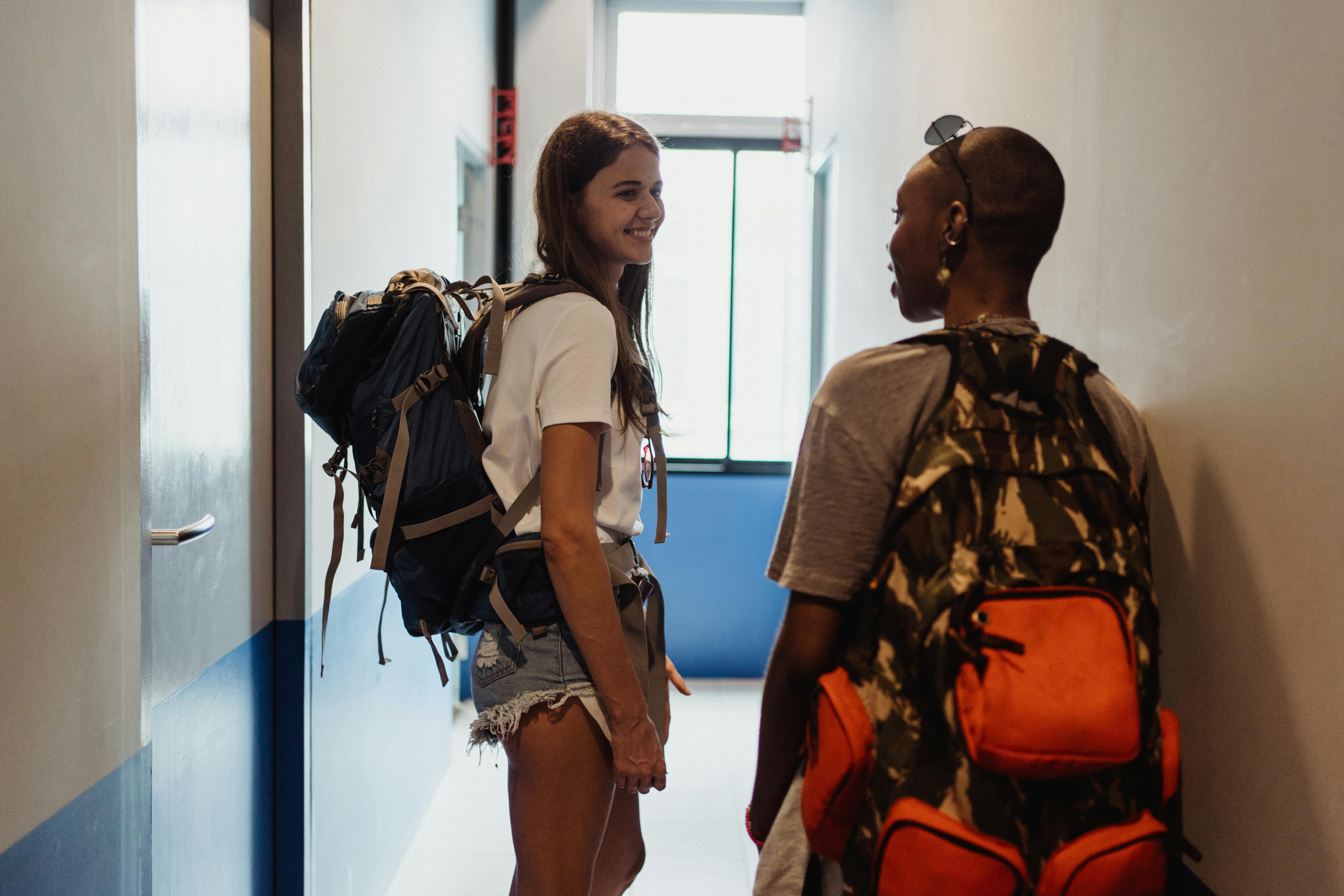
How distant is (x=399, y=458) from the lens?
125 cm

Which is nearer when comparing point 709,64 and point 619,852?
point 619,852

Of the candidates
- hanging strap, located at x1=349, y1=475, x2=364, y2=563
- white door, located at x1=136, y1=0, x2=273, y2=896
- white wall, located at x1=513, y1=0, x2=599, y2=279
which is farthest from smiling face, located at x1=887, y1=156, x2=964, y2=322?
white wall, located at x1=513, y1=0, x2=599, y2=279

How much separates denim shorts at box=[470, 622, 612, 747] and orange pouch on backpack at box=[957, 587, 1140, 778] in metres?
0.54

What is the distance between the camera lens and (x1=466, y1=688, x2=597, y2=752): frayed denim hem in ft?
3.96

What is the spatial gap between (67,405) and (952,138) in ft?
3.20

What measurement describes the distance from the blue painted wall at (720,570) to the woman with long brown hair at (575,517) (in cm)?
284

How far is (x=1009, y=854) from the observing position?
806 mm

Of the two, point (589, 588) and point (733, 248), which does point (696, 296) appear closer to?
point (733, 248)

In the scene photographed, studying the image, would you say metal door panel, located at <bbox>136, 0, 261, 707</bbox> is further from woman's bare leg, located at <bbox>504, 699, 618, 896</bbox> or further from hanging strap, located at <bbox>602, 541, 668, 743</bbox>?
hanging strap, located at <bbox>602, 541, 668, 743</bbox>

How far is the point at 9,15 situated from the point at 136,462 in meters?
0.50

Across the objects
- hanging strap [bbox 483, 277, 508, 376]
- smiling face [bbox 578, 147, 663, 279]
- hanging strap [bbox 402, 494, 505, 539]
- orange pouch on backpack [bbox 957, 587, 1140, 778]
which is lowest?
orange pouch on backpack [bbox 957, 587, 1140, 778]

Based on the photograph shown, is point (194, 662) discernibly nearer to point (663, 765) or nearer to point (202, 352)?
point (202, 352)

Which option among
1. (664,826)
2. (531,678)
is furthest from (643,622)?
(664,826)

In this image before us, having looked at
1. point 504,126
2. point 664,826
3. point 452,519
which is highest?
point 504,126
